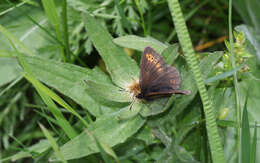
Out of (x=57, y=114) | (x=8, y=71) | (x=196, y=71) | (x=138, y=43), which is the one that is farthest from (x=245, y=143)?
(x=8, y=71)

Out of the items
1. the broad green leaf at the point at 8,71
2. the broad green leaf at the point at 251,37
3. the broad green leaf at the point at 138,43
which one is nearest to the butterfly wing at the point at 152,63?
the broad green leaf at the point at 138,43

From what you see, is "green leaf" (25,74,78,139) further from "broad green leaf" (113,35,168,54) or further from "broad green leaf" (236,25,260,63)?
"broad green leaf" (236,25,260,63)

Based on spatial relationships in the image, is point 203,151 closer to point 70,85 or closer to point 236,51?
point 236,51

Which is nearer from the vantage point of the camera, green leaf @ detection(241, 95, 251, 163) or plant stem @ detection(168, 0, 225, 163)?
plant stem @ detection(168, 0, 225, 163)

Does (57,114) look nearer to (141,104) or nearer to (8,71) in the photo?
(141,104)

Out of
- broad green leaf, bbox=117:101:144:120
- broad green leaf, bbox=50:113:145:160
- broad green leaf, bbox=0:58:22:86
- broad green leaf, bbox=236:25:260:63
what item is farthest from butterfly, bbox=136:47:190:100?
broad green leaf, bbox=0:58:22:86
